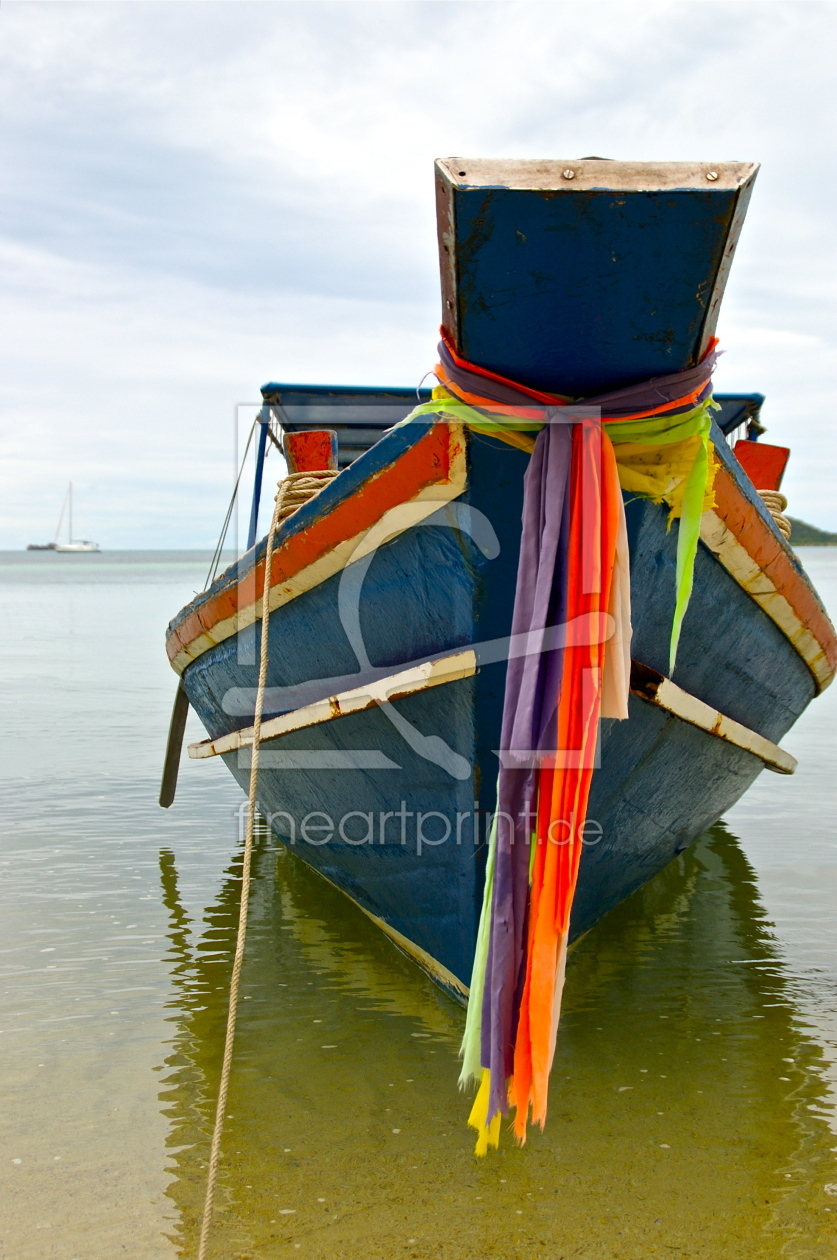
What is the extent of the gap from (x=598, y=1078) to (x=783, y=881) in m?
2.89

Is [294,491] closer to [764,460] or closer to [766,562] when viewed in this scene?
[766,562]

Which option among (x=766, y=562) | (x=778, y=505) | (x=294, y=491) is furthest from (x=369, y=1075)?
(x=778, y=505)

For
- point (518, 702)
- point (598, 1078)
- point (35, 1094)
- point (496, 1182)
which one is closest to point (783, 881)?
point (598, 1078)

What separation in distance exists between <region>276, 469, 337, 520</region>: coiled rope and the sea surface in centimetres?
205

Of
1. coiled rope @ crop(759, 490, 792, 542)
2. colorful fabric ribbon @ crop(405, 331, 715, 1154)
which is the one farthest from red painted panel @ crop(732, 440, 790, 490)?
colorful fabric ribbon @ crop(405, 331, 715, 1154)

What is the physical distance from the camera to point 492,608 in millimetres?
2842

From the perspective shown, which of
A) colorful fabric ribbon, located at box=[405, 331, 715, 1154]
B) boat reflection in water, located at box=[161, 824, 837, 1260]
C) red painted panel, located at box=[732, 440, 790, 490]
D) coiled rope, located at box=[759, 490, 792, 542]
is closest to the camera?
colorful fabric ribbon, located at box=[405, 331, 715, 1154]

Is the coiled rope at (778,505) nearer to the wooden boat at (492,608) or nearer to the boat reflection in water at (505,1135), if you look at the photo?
the wooden boat at (492,608)

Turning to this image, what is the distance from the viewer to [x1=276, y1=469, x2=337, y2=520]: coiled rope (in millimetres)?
3537

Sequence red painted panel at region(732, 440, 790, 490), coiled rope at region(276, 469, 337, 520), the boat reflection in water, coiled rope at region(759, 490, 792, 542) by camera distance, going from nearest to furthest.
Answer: the boat reflection in water, coiled rope at region(276, 469, 337, 520), coiled rope at region(759, 490, 792, 542), red painted panel at region(732, 440, 790, 490)

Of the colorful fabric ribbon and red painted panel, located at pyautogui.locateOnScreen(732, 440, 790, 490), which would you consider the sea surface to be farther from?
red painted panel, located at pyautogui.locateOnScreen(732, 440, 790, 490)

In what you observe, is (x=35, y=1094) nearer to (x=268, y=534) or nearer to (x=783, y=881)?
(x=268, y=534)

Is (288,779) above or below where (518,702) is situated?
below

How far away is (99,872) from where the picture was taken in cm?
574
